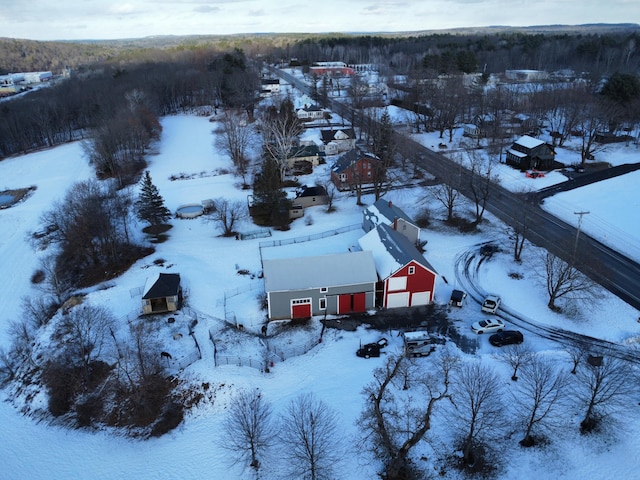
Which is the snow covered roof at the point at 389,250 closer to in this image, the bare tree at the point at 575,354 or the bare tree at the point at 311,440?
the bare tree at the point at 575,354

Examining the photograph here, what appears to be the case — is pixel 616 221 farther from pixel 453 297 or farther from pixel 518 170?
pixel 453 297

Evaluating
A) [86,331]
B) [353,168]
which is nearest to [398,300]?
[86,331]

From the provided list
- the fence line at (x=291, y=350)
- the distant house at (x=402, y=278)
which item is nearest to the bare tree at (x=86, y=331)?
the fence line at (x=291, y=350)

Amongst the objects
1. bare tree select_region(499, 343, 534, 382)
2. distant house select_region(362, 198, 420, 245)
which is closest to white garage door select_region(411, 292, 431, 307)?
bare tree select_region(499, 343, 534, 382)

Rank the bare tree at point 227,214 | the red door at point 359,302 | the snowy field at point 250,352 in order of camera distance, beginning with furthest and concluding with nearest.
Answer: the bare tree at point 227,214 < the red door at point 359,302 < the snowy field at point 250,352

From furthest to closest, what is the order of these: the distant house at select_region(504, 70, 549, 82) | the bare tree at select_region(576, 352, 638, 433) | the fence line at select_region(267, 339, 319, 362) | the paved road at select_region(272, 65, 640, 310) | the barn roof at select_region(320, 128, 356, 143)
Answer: the distant house at select_region(504, 70, 549, 82)
the barn roof at select_region(320, 128, 356, 143)
the paved road at select_region(272, 65, 640, 310)
the fence line at select_region(267, 339, 319, 362)
the bare tree at select_region(576, 352, 638, 433)

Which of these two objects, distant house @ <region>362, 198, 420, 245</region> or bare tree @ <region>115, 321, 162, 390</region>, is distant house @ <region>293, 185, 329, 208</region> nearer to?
distant house @ <region>362, 198, 420, 245</region>
